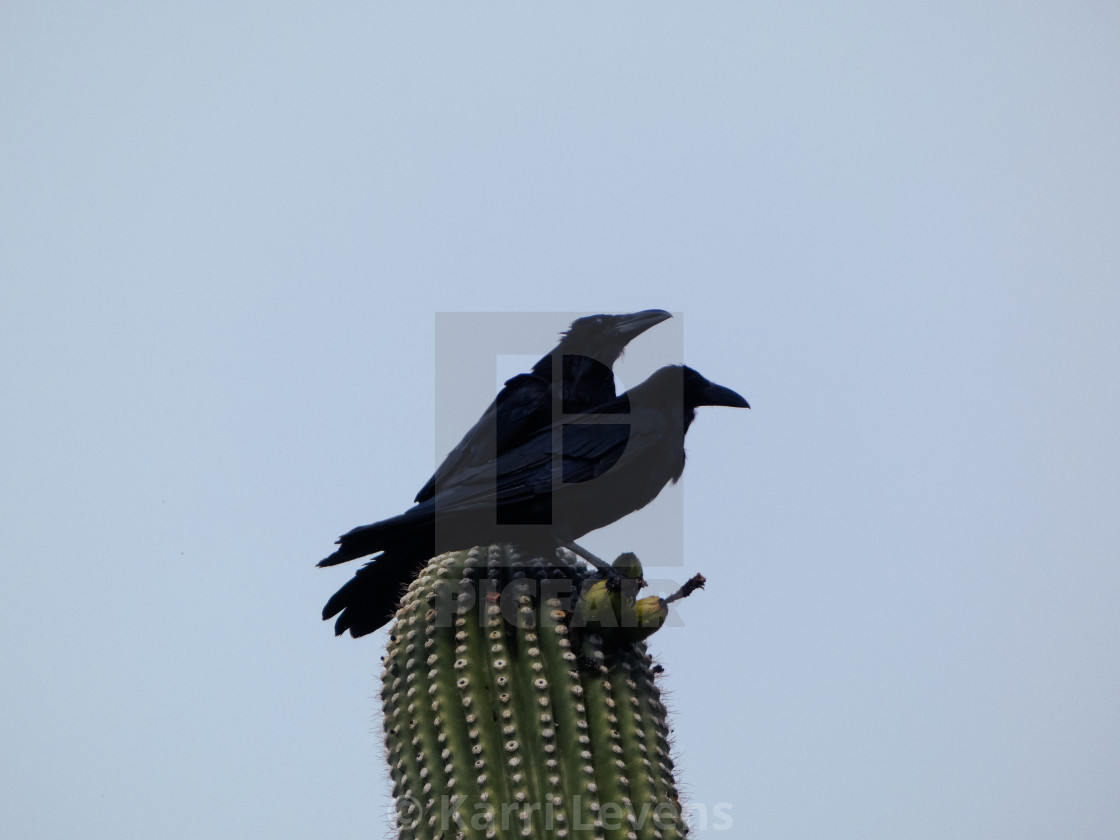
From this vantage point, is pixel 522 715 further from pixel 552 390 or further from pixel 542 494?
pixel 552 390

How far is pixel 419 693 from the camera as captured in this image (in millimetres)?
3654

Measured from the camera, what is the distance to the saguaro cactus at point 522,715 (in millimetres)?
3400

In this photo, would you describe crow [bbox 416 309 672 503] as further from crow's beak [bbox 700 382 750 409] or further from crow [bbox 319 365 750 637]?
crow's beak [bbox 700 382 750 409]

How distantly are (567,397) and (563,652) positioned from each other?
1.49 m

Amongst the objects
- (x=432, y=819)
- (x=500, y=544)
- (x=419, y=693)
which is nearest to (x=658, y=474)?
(x=500, y=544)

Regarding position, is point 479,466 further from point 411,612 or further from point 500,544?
point 411,612

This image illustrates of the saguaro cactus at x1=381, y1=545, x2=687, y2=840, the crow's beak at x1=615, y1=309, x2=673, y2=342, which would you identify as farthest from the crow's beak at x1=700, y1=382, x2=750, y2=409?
the saguaro cactus at x1=381, y1=545, x2=687, y2=840

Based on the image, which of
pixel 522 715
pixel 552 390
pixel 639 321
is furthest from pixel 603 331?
pixel 522 715

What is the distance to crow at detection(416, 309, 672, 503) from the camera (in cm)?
464

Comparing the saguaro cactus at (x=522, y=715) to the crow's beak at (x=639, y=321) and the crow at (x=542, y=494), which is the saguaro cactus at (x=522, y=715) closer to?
the crow at (x=542, y=494)

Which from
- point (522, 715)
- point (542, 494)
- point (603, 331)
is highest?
point (603, 331)

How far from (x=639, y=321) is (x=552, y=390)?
549mm

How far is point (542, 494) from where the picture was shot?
4312mm

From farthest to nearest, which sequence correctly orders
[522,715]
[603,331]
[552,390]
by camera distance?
[603,331], [552,390], [522,715]
